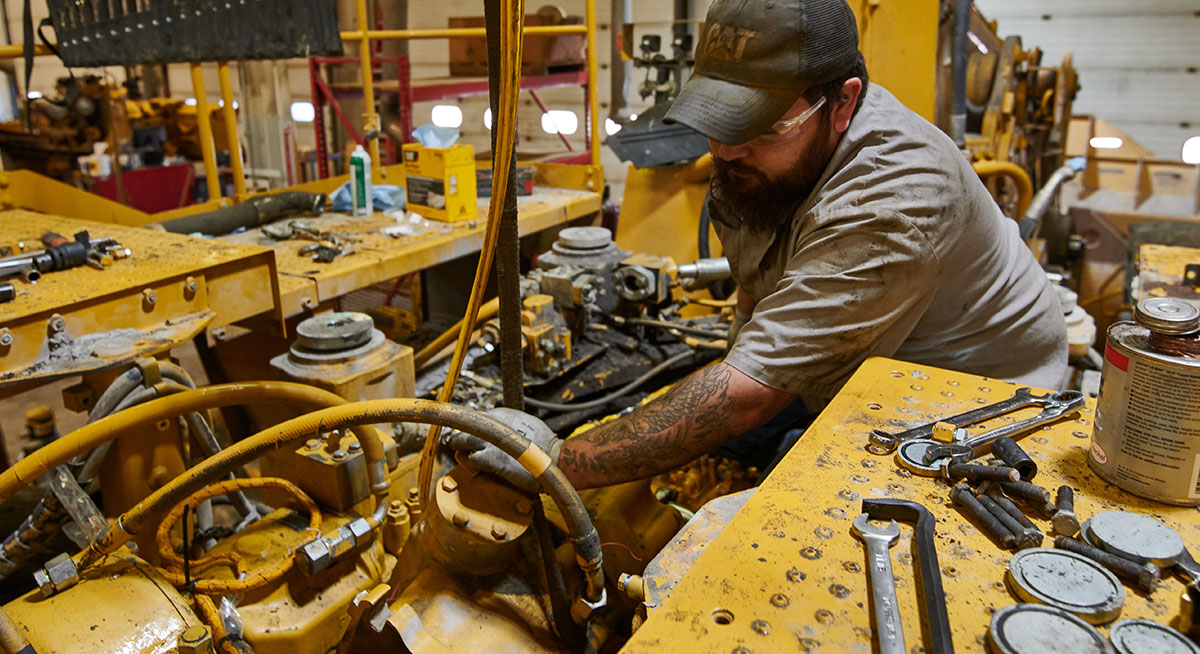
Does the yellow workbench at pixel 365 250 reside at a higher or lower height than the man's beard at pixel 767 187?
lower

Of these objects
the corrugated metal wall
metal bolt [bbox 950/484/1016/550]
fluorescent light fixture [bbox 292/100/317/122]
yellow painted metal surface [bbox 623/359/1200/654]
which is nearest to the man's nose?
yellow painted metal surface [bbox 623/359/1200/654]

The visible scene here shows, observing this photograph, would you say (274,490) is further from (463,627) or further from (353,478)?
(463,627)

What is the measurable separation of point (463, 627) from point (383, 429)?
2.72ft

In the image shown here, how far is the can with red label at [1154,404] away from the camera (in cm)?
91

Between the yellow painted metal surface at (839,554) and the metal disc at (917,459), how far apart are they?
0.04ft

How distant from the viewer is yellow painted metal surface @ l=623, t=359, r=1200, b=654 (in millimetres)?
796

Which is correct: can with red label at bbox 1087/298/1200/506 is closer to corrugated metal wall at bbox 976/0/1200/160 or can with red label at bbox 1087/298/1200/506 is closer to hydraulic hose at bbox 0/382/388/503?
hydraulic hose at bbox 0/382/388/503

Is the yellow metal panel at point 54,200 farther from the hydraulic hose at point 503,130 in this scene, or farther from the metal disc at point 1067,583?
the metal disc at point 1067,583

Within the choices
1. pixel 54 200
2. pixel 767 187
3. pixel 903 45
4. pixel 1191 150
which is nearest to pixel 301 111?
pixel 54 200

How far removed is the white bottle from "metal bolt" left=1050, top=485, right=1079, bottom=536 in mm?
3100

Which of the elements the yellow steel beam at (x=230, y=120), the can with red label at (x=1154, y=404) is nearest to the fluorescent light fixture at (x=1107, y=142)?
the yellow steel beam at (x=230, y=120)

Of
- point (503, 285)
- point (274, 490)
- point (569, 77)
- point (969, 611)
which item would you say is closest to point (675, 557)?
point (969, 611)

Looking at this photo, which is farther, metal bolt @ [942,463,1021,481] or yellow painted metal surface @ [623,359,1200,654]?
metal bolt @ [942,463,1021,481]

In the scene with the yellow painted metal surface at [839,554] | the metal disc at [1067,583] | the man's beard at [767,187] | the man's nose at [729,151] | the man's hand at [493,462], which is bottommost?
the man's hand at [493,462]
